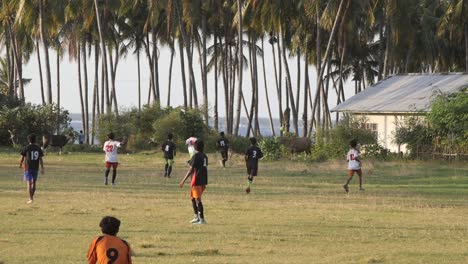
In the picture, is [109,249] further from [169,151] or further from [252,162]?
[169,151]

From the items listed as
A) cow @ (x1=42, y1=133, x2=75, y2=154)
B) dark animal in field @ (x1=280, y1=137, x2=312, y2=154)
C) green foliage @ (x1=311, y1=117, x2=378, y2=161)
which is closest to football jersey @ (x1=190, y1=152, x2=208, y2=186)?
green foliage @ (x1=311, y1=117, x2=378, y2=161)

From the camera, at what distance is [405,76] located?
5506cm

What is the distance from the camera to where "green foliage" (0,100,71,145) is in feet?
178

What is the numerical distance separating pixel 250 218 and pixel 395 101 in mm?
31122

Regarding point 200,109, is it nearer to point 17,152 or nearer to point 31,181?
point 17,152

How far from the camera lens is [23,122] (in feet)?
178

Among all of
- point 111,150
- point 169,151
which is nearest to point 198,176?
point 111,150

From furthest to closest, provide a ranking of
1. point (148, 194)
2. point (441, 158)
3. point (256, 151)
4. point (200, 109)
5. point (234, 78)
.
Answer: point (234, 78) < point (200, 109) < point (441, 158) < point (256, 151) < point (148, 194)

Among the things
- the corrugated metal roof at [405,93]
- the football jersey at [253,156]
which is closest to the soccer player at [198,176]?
the football jersey at [253,156]

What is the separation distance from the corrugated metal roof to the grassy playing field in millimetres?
13834

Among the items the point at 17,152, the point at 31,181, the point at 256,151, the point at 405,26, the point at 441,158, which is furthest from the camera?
the point at 405,26

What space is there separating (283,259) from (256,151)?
13.2 m

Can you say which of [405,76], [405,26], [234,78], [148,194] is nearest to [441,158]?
[405,76]

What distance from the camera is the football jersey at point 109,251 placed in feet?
30.0
